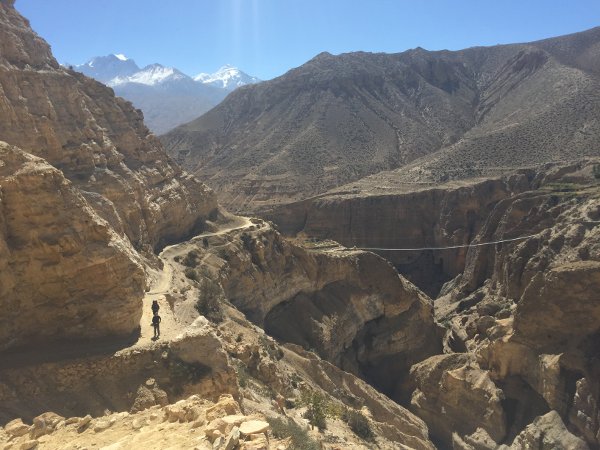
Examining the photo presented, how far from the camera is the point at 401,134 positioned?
119m

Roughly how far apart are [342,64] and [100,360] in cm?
15004

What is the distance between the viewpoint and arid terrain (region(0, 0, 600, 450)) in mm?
11711

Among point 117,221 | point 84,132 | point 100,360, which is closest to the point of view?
point 100,360

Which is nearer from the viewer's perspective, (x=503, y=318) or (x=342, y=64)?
(x=503, y=318)

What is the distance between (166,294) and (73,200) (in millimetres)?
9022

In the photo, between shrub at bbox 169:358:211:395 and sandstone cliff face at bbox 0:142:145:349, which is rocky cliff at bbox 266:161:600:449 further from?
sandstone cliff face at bbox 0:142:145:349

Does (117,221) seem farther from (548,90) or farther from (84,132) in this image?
(548,90)

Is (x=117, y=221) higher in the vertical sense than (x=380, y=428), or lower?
higher

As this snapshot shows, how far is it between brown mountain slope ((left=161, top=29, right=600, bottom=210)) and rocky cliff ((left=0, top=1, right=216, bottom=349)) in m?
43.7

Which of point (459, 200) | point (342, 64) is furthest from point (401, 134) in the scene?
point (459, 200)

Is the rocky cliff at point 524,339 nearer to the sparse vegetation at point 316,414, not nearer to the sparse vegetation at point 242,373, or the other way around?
the sparse vegetation at point 316,414

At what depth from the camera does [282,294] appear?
116ft

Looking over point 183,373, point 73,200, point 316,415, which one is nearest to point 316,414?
point 316,415

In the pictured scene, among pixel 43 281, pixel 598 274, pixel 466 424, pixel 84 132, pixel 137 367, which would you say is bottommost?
pixel 466 424
